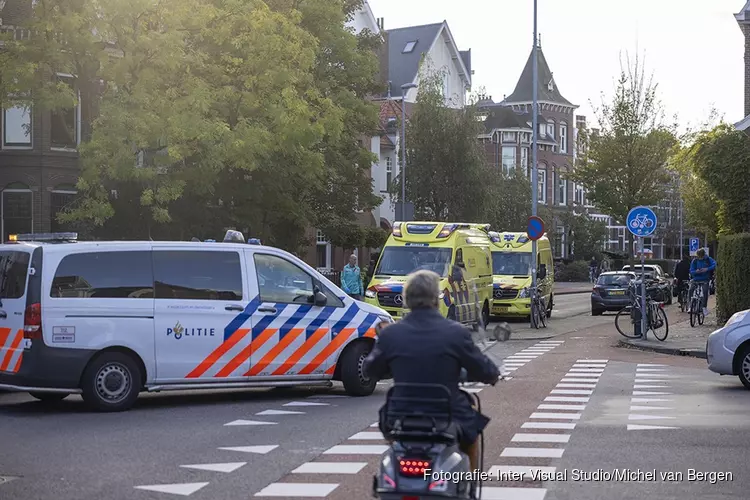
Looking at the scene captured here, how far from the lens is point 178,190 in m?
26.9

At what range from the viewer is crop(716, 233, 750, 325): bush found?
2816 centimetres

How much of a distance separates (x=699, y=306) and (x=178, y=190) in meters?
12.9

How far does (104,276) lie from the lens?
13.9 metres

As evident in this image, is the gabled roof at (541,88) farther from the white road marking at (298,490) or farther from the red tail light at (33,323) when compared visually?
the white road marking at (298,490)

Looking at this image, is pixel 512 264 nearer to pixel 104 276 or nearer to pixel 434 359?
pixel 104 276

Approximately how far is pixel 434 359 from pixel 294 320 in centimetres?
857

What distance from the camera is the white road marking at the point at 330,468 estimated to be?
31.5ft

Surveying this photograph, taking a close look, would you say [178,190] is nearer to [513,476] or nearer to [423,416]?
[513,476]

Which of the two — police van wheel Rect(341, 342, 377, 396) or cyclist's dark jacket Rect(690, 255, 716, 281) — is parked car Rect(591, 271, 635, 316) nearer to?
cyclist's dark jacket Rect(690, 255, 716, 281)

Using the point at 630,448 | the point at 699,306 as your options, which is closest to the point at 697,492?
the point at 630,448

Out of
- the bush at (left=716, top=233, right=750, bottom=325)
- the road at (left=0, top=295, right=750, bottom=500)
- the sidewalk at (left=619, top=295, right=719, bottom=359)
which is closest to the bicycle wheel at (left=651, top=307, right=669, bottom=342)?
the sidewalk at (left=619, top=295, right=719, bottom=359)

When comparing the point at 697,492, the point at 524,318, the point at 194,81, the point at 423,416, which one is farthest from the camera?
the point at 524,318

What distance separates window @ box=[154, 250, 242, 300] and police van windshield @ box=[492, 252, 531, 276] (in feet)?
72.9

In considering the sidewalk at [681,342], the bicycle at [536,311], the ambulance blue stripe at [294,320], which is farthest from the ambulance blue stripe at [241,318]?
the bicycle at [536,311]
